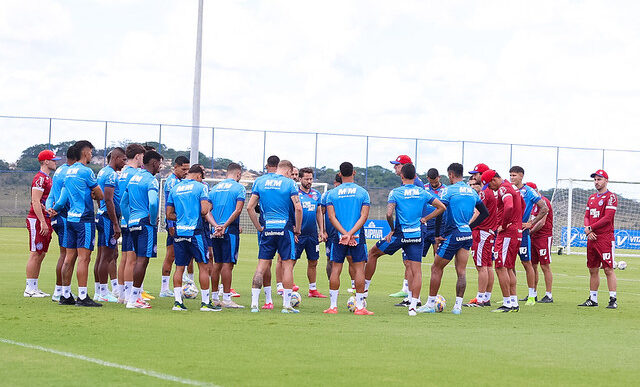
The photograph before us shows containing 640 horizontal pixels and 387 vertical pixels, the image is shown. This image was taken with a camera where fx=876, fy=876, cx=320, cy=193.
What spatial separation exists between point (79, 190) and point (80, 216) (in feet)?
1.29

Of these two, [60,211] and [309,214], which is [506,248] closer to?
[309,214]

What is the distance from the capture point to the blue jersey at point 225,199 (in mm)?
13766

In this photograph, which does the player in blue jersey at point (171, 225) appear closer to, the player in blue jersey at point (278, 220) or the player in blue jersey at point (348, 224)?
the player in blue jersey at point (278, 220)

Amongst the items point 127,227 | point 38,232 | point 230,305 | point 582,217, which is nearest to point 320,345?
point 230,305

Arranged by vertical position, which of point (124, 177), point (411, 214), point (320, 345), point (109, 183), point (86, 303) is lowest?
point (86, 303)

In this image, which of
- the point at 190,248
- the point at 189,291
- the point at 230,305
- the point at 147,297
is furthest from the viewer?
the point at 189,291

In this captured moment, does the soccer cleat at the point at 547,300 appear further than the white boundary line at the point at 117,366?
Yes

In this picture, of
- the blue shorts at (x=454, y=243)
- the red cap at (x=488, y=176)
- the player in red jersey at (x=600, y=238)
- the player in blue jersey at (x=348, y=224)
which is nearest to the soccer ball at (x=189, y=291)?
the player in blue jersey at (x=348, y=224)

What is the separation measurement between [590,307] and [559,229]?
1038 inches

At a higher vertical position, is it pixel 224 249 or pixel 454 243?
pixel 454 243

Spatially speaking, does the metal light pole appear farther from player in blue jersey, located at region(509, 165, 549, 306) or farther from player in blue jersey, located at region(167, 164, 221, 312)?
player in blue jersey, located at region(167, 164, 221, 312)

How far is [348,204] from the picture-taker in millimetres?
13406

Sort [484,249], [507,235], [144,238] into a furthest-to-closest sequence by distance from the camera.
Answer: [484,249] < [507,235] < [144,238]

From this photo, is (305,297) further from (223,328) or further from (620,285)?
(620,285)
